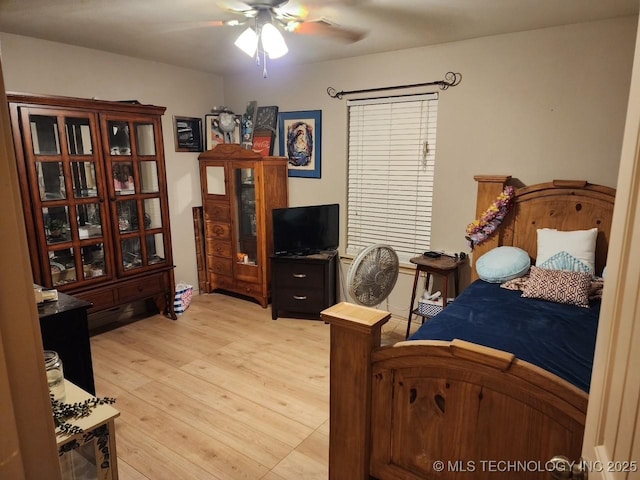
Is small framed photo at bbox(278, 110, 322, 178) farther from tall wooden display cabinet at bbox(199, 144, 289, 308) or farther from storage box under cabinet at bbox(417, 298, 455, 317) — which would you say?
storage box under cabinet at bbox(417, 298, 455, 317)

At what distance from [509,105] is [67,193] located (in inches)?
137

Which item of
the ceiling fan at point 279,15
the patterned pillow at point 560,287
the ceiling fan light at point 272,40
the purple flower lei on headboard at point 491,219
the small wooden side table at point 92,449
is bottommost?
the small wooden side table at point 92,449

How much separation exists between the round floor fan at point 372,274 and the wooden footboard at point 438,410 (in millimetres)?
749

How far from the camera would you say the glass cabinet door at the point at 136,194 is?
3.46 metres

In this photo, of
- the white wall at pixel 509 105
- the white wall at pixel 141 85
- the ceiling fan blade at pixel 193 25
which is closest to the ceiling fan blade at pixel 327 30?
the ceiling fan blade at pixel 193 25

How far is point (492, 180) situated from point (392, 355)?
2.06 meters

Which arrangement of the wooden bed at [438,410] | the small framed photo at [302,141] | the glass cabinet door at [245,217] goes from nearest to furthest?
the wooden bed at [438,410]
the small framed photo at [302,141]
the glass cabinet door at [245,217]

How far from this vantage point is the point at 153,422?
8.01 ft

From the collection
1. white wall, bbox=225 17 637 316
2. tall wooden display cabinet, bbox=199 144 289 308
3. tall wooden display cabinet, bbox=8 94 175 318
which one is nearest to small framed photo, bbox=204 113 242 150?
tall wooden display cabinet, bbox=199 144 289 308

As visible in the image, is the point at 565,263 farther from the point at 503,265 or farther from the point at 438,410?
the point at 438,410

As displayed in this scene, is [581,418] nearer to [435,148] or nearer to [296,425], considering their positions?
[296,425]

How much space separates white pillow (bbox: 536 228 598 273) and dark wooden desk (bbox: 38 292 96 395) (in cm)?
286

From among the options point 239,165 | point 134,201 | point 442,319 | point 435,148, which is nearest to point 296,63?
point 239,165

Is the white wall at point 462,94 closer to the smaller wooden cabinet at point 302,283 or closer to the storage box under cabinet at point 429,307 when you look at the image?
the storage box under cabinet at point 429,307
